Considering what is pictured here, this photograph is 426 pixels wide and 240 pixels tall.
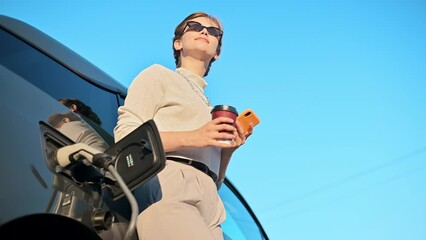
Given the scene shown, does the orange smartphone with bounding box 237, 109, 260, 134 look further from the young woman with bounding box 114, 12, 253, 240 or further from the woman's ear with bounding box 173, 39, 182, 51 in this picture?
the woman's ear with bounding box 173, 39, 182, 51

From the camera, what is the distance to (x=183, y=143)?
76.5 inches

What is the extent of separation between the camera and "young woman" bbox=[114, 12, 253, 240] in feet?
5.95

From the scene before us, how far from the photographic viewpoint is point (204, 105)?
7.46ft

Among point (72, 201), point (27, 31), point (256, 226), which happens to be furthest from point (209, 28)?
point (256, 226)

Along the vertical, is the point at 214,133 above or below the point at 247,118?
below

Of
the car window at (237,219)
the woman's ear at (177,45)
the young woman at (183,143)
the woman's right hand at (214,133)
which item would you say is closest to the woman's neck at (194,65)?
the young woman at (183,143)

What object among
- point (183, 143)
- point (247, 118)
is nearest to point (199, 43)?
point (247, 118)

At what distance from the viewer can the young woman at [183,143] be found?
1.81 m

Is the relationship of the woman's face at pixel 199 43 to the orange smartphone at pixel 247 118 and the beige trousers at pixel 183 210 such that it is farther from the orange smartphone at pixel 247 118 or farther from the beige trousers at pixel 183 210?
the beige trousers at pixel 183 210

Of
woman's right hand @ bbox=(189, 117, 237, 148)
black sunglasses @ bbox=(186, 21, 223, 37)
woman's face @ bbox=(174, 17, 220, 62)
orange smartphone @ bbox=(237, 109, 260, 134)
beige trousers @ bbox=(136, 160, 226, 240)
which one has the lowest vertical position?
beige trousers @ bbox=(136, 160, 226, 240)

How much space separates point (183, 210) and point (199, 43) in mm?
882

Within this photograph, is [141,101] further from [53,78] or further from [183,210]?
[183,210]

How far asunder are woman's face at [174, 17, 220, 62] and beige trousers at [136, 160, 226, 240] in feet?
2.11

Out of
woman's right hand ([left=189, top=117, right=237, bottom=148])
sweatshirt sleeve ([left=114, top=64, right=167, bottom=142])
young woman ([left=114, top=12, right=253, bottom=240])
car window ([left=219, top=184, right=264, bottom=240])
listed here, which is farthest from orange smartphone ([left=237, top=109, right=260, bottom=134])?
car window ([left=219, top=184, right=264, bottom=240])
